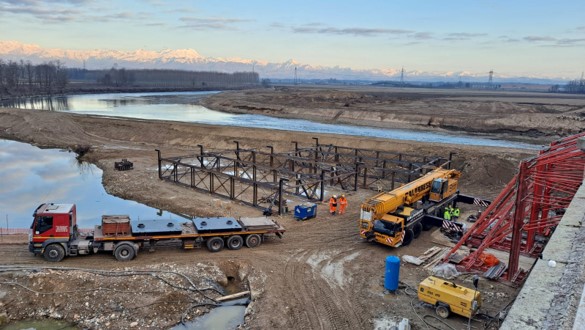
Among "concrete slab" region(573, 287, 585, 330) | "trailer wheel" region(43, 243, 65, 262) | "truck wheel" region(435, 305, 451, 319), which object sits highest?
"concrete slab" region(573, 287, 585, 330)

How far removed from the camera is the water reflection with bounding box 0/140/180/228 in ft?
81.1

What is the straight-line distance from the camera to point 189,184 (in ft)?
99.8

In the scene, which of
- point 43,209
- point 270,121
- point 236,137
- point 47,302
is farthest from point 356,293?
point 270,121

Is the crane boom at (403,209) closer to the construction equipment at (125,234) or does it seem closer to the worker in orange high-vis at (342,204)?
the worker in orange high-vis at (342,204)

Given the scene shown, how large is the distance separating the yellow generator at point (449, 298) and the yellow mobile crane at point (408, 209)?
15.8 feet

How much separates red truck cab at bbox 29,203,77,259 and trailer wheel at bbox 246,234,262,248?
6982 millimetres

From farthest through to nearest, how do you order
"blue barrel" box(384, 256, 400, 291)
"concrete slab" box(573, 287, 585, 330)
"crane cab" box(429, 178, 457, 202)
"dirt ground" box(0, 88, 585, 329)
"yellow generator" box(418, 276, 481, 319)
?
"crane cab" box(429, 178, 457, 202) < "blue barrel" box(384, 256, 400, 291) < "dirt ground" box(0, 88, 585, 329) < "yellow generator" box(418, 276, 481, 319) < "concrete slab" box(573, 287, 585, 330)

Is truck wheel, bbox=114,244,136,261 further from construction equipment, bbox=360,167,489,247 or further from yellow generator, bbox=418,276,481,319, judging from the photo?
yellow generator, bbox=418,276,481,319

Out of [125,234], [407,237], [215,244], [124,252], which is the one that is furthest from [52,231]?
[407,237]

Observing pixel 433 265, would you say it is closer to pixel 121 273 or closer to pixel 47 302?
pixel 121 273

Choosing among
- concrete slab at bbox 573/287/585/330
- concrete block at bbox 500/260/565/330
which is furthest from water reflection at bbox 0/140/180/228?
concrete slab at bbox 573/287/585/330

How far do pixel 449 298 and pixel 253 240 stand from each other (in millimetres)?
8711

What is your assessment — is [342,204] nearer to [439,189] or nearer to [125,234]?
[439,189]

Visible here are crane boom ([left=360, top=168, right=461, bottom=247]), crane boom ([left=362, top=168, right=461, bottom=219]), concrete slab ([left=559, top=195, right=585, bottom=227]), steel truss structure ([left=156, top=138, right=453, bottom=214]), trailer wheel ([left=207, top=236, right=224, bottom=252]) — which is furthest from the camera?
steel truss structure ([left=156, top=138, right=453, bottom=214])
